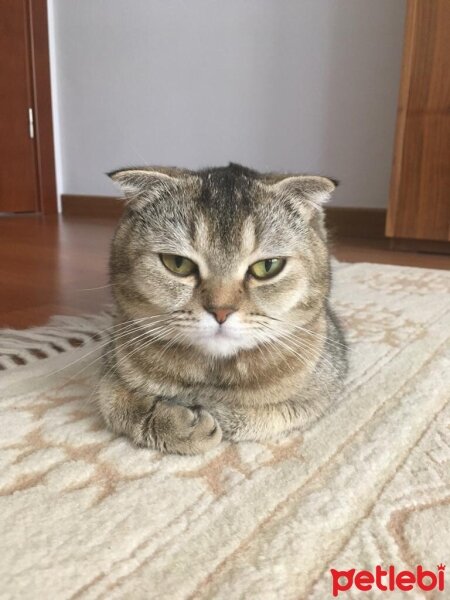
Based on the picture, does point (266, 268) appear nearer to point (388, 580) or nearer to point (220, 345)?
point (220, 345)

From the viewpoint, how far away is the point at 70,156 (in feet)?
13.9

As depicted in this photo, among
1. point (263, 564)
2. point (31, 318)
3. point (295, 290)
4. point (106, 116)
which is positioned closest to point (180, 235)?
point (295, 290)

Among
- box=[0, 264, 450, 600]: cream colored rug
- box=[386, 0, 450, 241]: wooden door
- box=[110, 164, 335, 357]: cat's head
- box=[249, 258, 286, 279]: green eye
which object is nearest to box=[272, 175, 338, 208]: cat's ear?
box=[110, 164, 335, 357]: cat's head

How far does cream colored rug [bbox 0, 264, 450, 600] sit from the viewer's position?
521 millimetres

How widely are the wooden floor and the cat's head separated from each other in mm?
254

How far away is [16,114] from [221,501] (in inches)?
159

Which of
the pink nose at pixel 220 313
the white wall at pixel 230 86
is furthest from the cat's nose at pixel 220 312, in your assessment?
the white wall at pixel 230 86

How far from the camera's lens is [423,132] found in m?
2.51

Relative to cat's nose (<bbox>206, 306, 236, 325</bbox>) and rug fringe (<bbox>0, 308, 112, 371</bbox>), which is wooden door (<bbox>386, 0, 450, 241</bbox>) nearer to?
rug fringe (<bbox>0, 308, 112, 371</bbox>)

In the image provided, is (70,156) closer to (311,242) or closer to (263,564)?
(311,242)

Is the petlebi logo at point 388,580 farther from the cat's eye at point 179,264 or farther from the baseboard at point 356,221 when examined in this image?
the baseboard at point 356,221

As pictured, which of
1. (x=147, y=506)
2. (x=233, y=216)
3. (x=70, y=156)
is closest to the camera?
(x=147, y=506)

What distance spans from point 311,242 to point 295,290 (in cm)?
11

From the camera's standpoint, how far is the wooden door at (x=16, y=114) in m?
3.86
